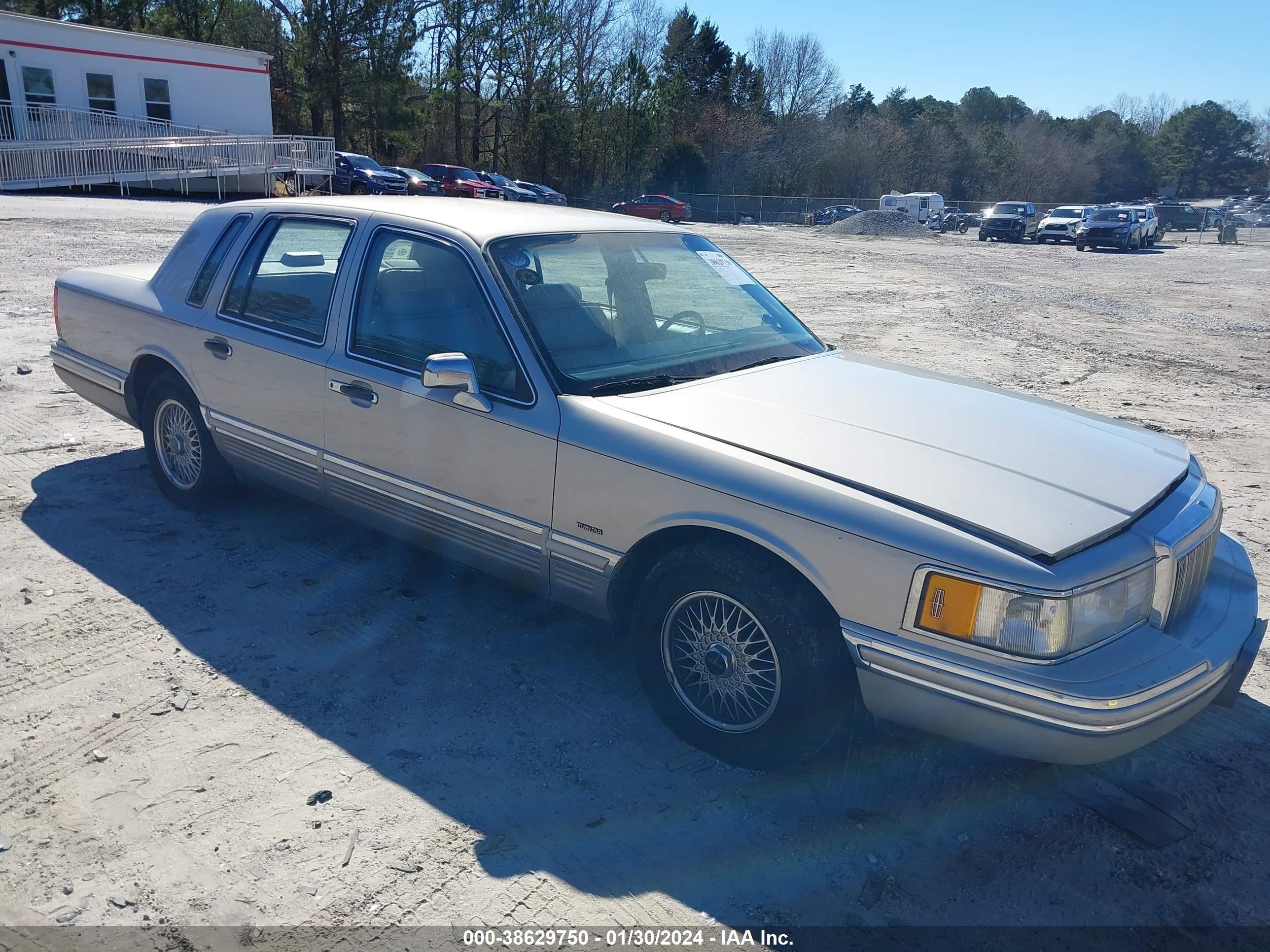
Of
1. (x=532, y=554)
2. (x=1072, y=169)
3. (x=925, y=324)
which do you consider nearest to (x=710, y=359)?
(x=532, y=554)

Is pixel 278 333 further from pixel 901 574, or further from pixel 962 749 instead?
pixel 962 749

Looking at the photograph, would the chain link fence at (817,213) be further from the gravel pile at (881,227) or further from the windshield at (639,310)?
the windshield at (639,310)

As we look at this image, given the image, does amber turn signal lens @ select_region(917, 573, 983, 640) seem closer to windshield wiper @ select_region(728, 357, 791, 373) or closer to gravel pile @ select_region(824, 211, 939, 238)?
windshield wiper @ select_region(728, 357, 791, 373)

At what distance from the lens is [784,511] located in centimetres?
305

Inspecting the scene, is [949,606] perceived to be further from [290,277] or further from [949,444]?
[290,277]

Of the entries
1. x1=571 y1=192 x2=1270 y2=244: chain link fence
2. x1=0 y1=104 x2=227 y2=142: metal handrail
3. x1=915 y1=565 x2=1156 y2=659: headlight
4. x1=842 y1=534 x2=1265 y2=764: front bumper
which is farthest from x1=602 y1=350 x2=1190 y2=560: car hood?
x1=571 y1=192 x2=1270 y2=244: chain link fence

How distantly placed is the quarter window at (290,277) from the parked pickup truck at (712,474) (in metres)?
0.02

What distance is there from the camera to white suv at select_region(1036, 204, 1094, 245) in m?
41.4

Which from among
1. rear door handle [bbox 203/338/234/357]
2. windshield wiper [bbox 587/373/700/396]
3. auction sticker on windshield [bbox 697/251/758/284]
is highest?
auction sticker on windshield [bbox 697/251/758/284]

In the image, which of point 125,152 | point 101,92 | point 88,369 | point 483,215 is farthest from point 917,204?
point 483,215

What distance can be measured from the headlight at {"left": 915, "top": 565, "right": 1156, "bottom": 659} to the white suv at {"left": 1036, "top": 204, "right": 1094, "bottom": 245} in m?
42.3

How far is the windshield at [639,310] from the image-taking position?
3.84 metres

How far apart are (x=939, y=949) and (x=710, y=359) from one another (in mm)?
2291

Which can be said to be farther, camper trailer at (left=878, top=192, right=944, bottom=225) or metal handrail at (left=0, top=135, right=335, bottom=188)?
camper trailer at (left=878, top=192, right=944, bottom=225)
